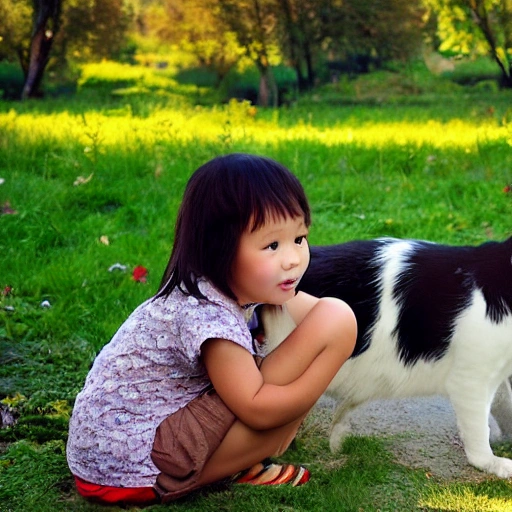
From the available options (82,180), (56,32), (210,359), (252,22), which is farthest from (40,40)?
(210,359)

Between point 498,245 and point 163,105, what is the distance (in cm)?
964

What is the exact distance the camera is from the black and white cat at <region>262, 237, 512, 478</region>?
251cm

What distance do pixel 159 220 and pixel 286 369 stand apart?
3.37 meters

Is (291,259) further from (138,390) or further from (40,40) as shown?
(40,40)

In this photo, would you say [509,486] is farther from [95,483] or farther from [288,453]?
[95,483]

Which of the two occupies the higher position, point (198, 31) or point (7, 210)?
point (198, 31)

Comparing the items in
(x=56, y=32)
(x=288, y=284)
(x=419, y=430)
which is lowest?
(x=419, y=430)

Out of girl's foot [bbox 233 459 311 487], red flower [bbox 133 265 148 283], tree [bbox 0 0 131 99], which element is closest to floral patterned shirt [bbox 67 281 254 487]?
girl's foot [bbox 233 459 311 487]

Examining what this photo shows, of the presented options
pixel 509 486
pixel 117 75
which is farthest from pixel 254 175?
pixel 117 75

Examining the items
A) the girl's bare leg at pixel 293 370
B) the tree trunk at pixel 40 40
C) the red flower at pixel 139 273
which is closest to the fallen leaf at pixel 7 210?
the red flower at pixel 139 273

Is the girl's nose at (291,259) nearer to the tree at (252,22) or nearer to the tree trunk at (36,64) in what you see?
the tree at (252,22)

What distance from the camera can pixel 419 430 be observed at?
2.93 m

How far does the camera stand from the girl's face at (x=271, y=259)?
2057 mm

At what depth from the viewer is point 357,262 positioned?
2.70m
